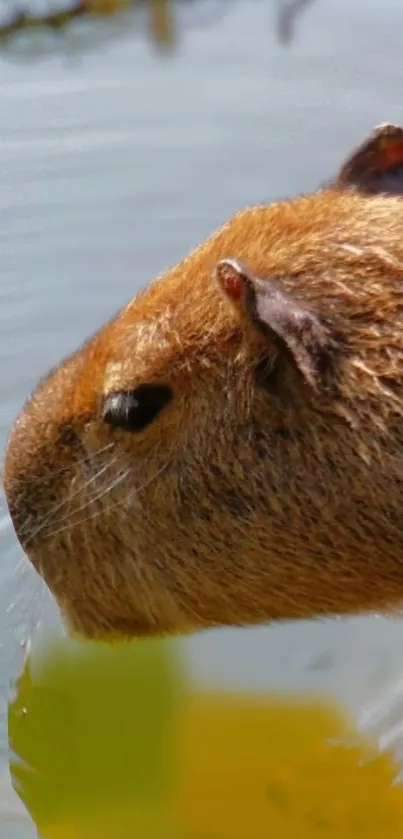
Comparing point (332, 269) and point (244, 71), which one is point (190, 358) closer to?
point (332, 269)

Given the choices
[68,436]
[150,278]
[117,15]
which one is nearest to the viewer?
[68,436]

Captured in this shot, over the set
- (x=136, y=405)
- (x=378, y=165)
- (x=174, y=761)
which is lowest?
(x=174, y=761)

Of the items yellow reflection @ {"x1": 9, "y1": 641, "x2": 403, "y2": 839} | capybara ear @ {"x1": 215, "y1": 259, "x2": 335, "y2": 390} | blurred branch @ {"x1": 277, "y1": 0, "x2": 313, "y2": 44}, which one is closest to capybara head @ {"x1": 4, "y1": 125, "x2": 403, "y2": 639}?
capybara ear @ {"x1": 215, "y1": 259, "x2": 335, "y2": 390}

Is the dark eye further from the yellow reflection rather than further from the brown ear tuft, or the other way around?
the yellow reflection

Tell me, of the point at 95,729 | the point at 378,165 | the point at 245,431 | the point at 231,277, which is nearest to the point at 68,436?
the point at 245,431

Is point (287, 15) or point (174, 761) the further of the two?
point (287, 15)

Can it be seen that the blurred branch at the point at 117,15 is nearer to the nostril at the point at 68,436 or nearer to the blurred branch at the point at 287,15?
the blurred branch at the point at 287,15

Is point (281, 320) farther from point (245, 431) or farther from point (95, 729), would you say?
point (95, 729)

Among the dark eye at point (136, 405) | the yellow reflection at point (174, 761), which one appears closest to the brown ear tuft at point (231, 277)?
the dark eye at point (136, 405)

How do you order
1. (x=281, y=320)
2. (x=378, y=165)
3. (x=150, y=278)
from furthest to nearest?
(x=150, y=278) < (x=378, y=165) < (x=281, y=320)
